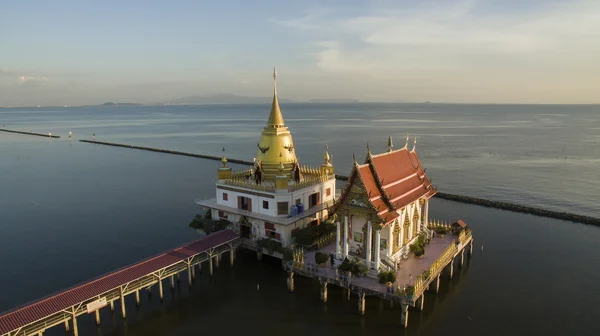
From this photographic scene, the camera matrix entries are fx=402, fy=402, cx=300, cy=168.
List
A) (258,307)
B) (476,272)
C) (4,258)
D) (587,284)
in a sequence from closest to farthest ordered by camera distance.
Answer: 1. (258,307)
2. (587,284)
3. (476,272)
4. (4,258)

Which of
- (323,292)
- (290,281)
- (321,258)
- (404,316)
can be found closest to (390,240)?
(321,258)

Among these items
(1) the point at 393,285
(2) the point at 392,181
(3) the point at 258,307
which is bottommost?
(3) the point at 258,307

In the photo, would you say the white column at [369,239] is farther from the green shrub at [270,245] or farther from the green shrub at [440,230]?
the green shrub at [440,230]

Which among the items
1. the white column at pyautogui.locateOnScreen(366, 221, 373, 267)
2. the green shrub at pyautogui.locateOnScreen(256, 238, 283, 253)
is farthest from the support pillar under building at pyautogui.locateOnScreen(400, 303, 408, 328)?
the green shrub at pyautogui.locateOnScreen(256, 238, 283, 253)

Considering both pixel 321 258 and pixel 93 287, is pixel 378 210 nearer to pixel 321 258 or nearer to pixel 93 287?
pixel 321 258

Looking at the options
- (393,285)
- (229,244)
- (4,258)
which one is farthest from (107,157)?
(393,285)

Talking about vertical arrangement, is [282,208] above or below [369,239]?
above

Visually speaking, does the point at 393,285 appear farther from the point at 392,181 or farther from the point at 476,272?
the point at 476,272

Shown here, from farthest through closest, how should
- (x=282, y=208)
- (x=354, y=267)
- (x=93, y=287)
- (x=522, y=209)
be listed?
(x=522, y=209), (x=282, y=208), (x=354, y=267), (x=93, y=287)
